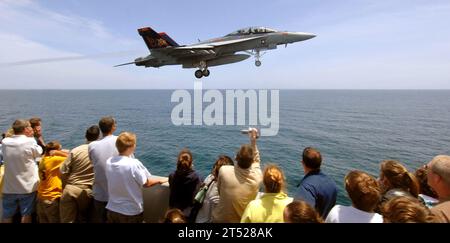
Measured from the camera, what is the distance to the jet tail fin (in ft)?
57.6

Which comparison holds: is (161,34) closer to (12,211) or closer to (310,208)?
(12,211)

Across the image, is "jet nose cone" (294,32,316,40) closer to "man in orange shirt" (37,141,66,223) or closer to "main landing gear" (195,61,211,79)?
"main landing gear" (195,61,211,79)

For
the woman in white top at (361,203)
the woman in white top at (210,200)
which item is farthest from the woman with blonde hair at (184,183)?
the woman in white top at (361,203)

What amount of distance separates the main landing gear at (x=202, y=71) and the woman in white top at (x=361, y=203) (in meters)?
15.6

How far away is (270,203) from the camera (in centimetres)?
325

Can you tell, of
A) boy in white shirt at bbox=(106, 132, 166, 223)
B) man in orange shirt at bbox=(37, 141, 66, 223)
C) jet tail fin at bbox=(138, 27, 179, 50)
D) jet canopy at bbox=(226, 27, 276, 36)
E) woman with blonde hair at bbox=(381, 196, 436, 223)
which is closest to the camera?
woman with blonde hair at bbox=(381, 196, 436, 223)

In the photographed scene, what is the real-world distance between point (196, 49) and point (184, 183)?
15.4 metres

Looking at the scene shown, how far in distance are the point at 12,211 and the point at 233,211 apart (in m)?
4.06

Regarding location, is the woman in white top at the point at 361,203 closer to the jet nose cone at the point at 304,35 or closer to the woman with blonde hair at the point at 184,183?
the woman with blonde hair at the point at 184,183

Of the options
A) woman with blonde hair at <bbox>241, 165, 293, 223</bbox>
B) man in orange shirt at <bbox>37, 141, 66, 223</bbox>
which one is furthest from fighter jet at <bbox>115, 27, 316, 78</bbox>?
woman with blonde hair at <bbox>241, 165, 293, 223</bbox>

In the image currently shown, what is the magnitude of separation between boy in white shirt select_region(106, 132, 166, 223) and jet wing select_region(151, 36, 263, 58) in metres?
15.1

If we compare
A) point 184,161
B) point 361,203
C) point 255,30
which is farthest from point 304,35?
point 361,203

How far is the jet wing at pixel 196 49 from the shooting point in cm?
1786
